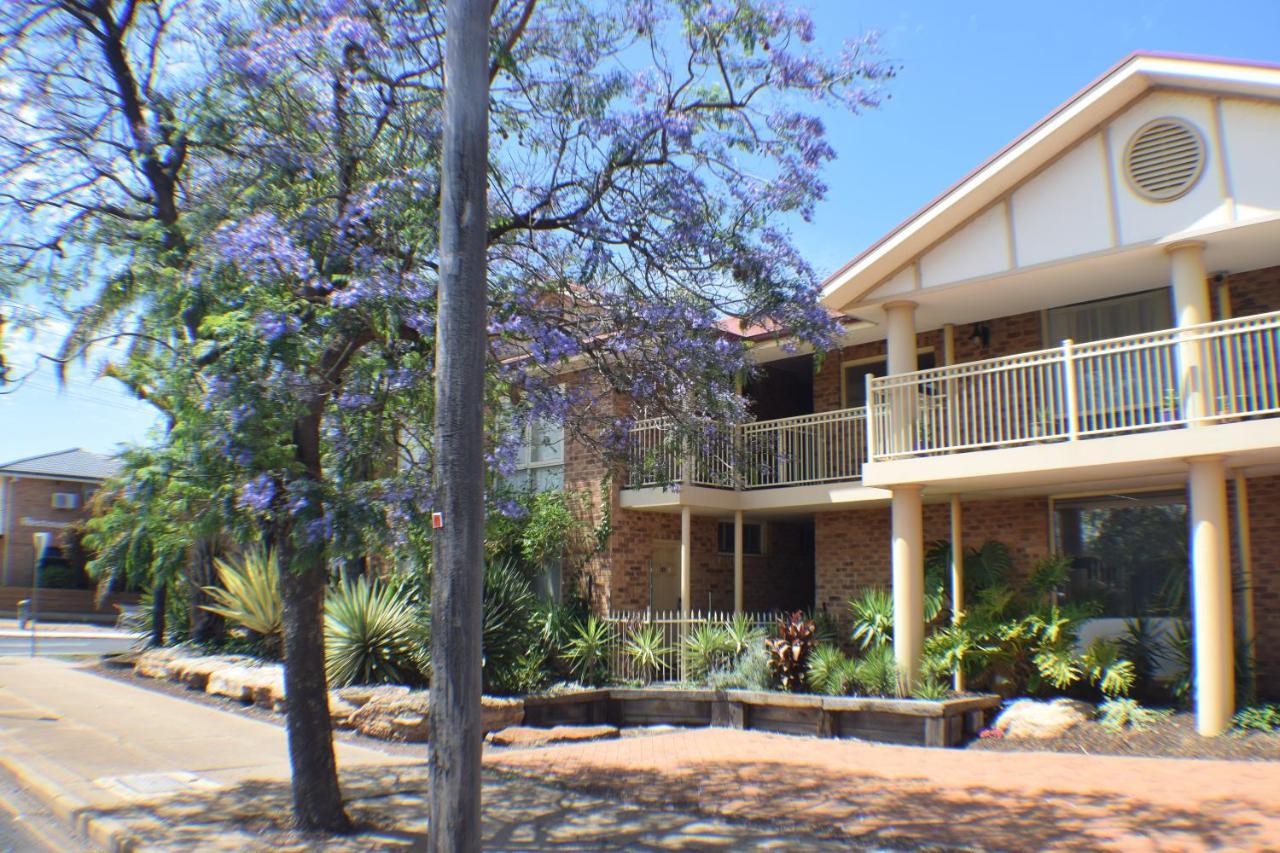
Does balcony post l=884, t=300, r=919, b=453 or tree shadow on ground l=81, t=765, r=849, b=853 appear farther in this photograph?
balcony post l=884, t=300, r=919, b=453

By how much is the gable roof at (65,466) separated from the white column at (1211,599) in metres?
35.0

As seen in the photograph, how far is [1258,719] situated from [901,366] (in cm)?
578

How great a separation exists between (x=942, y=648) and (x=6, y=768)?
10.3m

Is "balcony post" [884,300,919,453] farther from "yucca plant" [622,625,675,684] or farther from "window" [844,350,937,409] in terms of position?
"yucca plant" [622,625,675,684]

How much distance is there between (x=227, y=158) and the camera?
9.43 meters

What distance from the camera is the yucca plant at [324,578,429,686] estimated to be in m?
13.5

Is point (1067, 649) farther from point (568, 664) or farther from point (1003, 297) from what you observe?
point (568, 664)

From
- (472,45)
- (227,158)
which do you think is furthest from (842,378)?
(472,45)

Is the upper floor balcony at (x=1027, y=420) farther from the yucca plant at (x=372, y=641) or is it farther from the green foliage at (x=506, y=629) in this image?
the yucca plant at (x=372, y=641)

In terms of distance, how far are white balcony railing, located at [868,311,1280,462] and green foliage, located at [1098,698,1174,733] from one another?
3.00m

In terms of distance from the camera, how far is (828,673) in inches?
521

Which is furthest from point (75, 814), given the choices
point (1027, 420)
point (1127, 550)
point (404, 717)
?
point (1127, 550)

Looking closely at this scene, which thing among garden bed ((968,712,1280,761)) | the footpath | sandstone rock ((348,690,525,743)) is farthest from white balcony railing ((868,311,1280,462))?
the footpath

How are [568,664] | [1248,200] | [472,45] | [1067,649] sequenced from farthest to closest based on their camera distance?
1. [568,664]
2. [1067,649]
3. [1248,200]
4. [472,45]
